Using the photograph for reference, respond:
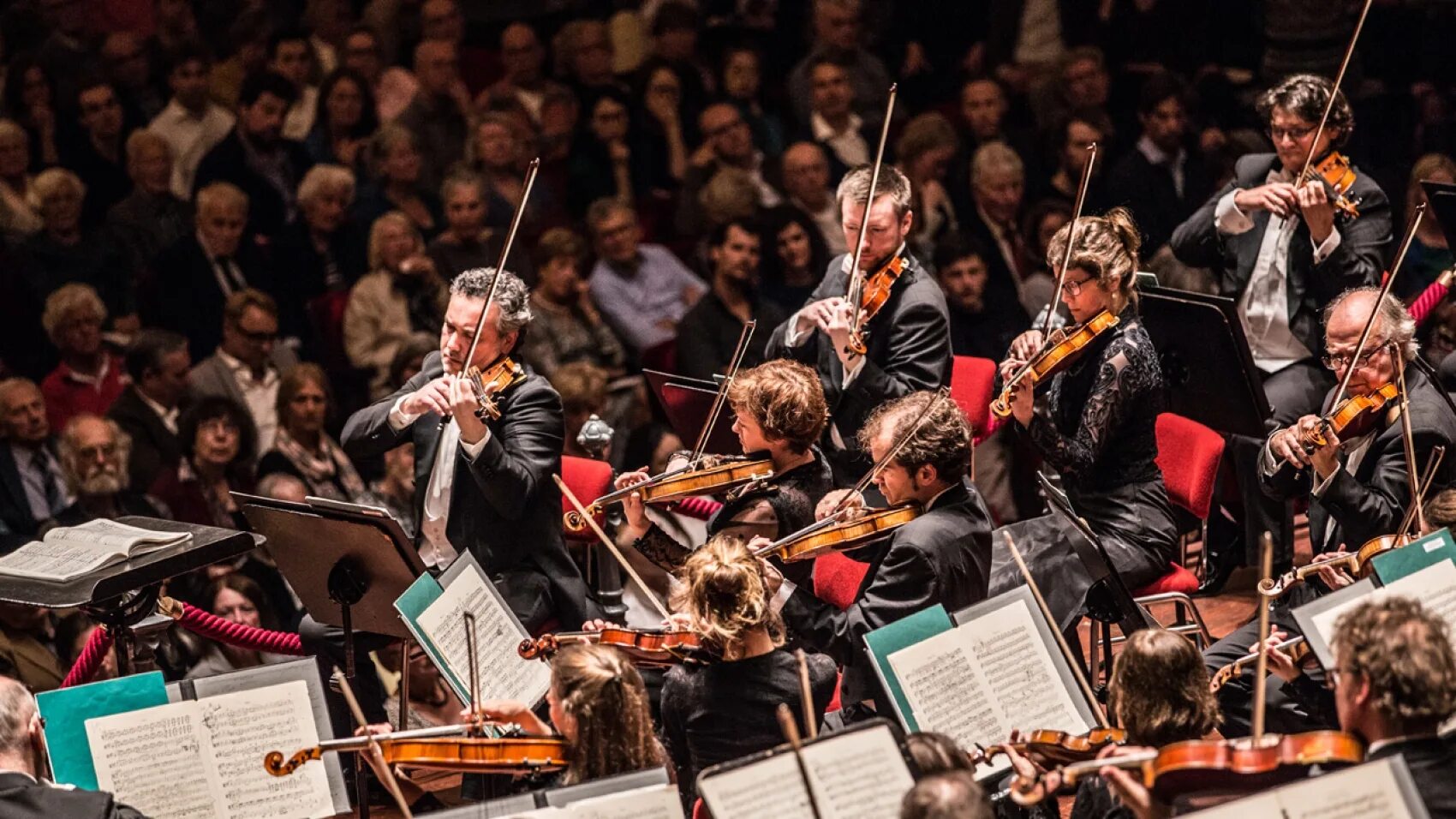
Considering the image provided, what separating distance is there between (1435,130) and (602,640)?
19.3ft

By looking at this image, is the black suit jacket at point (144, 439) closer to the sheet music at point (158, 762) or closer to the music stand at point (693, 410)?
the music stand at point (693, 410)

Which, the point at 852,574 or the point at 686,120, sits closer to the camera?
the point at 852,574

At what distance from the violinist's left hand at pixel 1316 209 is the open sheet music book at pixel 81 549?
Result: 3622mm

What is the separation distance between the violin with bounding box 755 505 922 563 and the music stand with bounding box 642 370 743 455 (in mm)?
997

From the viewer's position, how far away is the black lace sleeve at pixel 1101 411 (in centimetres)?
531

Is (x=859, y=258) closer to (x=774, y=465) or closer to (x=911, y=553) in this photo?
(x=774, y=465)

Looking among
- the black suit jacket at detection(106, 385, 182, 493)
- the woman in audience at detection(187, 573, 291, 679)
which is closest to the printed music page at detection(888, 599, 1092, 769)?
the woman in audience at detection(187, 573, 291, 679)

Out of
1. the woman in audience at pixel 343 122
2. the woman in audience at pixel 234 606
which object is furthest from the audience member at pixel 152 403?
the woman in audience at pixel 343 122

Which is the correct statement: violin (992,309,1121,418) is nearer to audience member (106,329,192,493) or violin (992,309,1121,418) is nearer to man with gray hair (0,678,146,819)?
man with gray hair (0,678,146,819)

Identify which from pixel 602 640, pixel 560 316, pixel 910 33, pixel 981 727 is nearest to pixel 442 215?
pixel 560 316

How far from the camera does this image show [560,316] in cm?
809

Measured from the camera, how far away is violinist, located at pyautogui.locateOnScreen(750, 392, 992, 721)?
4.66 meters

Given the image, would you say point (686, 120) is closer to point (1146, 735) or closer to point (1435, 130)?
point (1435, 130)

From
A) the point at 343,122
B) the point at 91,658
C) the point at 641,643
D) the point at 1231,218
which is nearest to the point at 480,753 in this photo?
the point at 641,643
